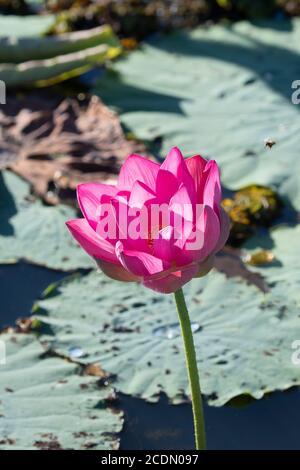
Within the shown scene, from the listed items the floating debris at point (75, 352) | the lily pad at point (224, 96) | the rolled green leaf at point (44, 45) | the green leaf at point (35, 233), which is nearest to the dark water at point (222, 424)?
the floating debris at point (75, 352)

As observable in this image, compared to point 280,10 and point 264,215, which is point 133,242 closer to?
point 264,215

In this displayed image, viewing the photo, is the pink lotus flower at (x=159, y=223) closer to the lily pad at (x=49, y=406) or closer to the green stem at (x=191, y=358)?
the green stem at (x=191, y=358)

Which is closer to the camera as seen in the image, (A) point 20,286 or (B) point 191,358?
(B) point 191,358

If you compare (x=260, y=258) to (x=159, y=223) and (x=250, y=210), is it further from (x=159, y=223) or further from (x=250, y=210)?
(x=159, y=223)

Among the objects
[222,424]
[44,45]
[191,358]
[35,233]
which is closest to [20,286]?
[35,233]

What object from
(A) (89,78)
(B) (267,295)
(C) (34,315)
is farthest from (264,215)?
(A) (89,78)

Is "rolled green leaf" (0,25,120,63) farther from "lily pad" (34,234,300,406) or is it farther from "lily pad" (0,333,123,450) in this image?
"lily pad" (0,333,123,450)

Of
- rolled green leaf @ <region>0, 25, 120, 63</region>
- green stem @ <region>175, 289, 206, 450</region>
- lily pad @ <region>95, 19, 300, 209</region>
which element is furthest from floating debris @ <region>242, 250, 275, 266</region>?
rolled green leaf @ <region>0, 25, 120, 63</region>
